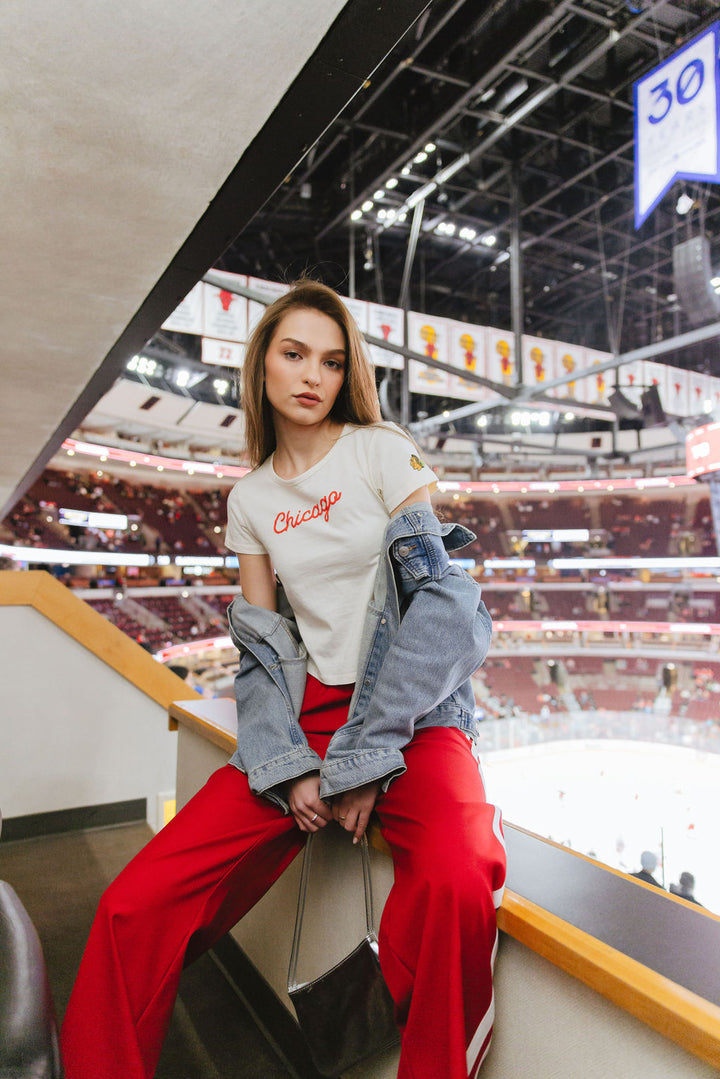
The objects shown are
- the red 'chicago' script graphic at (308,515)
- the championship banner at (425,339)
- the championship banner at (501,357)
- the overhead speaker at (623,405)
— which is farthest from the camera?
the overhead speaker at (623,405)

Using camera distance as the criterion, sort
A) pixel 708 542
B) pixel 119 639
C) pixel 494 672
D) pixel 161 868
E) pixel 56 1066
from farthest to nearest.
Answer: pixel 708 542 → pixel 494 672 → pixel 119 639 → pixel 161 868 → pixel 56 1066

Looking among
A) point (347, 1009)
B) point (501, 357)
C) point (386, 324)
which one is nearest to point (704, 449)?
point (501, 357)

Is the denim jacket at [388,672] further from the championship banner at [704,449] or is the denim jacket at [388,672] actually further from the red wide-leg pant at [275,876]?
the championship banner at [704,449]

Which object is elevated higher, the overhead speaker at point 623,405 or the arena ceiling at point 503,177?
the arena ceiling at point 503,177

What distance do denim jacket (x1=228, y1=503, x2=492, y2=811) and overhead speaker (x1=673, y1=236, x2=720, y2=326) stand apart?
5.35 meters

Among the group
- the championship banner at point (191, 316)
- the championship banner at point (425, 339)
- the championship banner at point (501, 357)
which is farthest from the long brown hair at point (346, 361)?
the championship banner at point (501, 357)

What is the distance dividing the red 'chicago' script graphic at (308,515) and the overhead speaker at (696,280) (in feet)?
17.3

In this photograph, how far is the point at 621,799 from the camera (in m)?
11.2

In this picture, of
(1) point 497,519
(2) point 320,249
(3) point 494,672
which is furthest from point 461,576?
(1) point 497,519

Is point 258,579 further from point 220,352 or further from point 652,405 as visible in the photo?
point 652,405

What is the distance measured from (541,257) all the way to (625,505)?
1347 cm

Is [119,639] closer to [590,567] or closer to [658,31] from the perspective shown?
[658,31]

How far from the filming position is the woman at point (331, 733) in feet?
2.41

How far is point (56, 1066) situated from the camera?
721 mm
